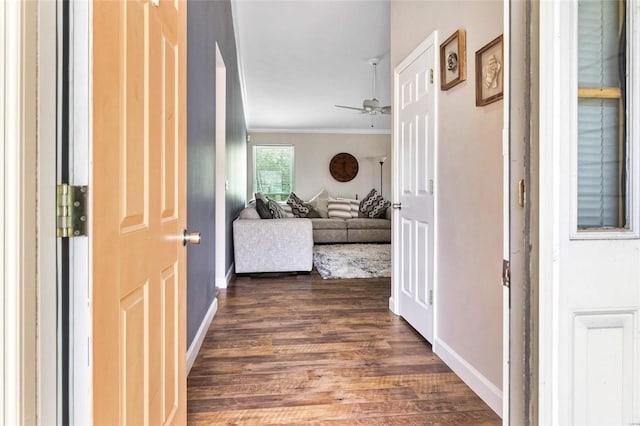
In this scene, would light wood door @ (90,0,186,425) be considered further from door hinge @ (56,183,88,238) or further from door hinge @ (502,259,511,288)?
door hinge @ (502,259,511,288)

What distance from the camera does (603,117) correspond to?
2.84 ft

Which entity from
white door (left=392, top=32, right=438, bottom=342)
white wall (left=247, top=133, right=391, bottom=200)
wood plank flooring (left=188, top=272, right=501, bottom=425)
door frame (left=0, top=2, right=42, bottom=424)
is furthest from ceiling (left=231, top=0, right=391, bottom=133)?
door frame (left=0, top=2, right=42, bottom=424)

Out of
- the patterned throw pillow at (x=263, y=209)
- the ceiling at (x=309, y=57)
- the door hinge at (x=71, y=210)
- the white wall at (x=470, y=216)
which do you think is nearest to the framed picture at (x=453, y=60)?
the white wall at (x=470, y=216)

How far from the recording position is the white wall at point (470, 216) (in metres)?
1.77

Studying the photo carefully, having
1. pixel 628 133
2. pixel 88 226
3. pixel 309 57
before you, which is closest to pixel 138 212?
pixel 88 226

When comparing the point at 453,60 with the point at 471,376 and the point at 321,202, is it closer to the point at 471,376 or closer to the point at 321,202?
the point at 471,376

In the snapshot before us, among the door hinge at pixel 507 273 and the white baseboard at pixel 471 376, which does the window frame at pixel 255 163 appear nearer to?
the white baseboard at pixel 471 376

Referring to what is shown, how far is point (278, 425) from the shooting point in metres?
1.64

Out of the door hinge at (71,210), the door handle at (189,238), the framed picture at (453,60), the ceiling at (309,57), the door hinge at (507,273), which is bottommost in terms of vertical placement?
the door hinge at (507,273)

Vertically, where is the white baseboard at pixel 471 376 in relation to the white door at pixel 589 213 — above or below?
below

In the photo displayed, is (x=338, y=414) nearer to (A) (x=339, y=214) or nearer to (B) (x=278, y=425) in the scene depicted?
(B) (x=278, y=425)

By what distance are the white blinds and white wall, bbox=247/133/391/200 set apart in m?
7.67

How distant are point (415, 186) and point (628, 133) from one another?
189 centimetres

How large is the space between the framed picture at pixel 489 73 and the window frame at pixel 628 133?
0.84 m
